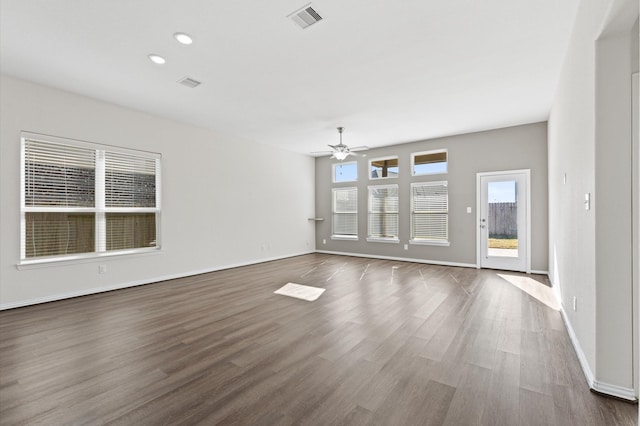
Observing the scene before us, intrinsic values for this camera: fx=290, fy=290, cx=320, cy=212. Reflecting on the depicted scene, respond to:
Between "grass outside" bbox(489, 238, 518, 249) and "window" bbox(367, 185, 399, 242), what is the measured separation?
2139 millimetres

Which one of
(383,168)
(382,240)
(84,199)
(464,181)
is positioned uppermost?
(383,168)

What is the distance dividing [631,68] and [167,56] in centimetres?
412

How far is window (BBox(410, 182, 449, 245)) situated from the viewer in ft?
22.4

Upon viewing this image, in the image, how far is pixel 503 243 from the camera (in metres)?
6.02

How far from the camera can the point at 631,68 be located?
192cm

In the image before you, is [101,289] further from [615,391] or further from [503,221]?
[503,221]

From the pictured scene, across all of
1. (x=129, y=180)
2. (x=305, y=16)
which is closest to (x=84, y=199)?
(x=129, y=180)

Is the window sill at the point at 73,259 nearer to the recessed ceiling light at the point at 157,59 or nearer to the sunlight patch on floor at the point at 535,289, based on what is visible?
the recessed ceiling light at the point at 157,59

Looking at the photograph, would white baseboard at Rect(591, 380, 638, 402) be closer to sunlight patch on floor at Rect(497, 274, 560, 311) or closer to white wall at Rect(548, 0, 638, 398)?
white wall at Rect(548, 0, 638, 398)

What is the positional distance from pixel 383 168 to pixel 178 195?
5.05 meters

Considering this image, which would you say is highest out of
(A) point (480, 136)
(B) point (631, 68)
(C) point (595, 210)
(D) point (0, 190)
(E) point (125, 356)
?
(A) point (480, 136)

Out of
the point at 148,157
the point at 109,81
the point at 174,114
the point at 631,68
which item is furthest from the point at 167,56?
the point at 631,68

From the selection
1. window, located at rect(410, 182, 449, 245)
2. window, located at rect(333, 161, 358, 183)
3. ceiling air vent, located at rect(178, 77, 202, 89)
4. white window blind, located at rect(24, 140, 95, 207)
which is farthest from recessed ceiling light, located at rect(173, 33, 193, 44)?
window, located at rect(333, 161, 358, 183)

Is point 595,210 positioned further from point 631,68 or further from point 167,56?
point 167,56
